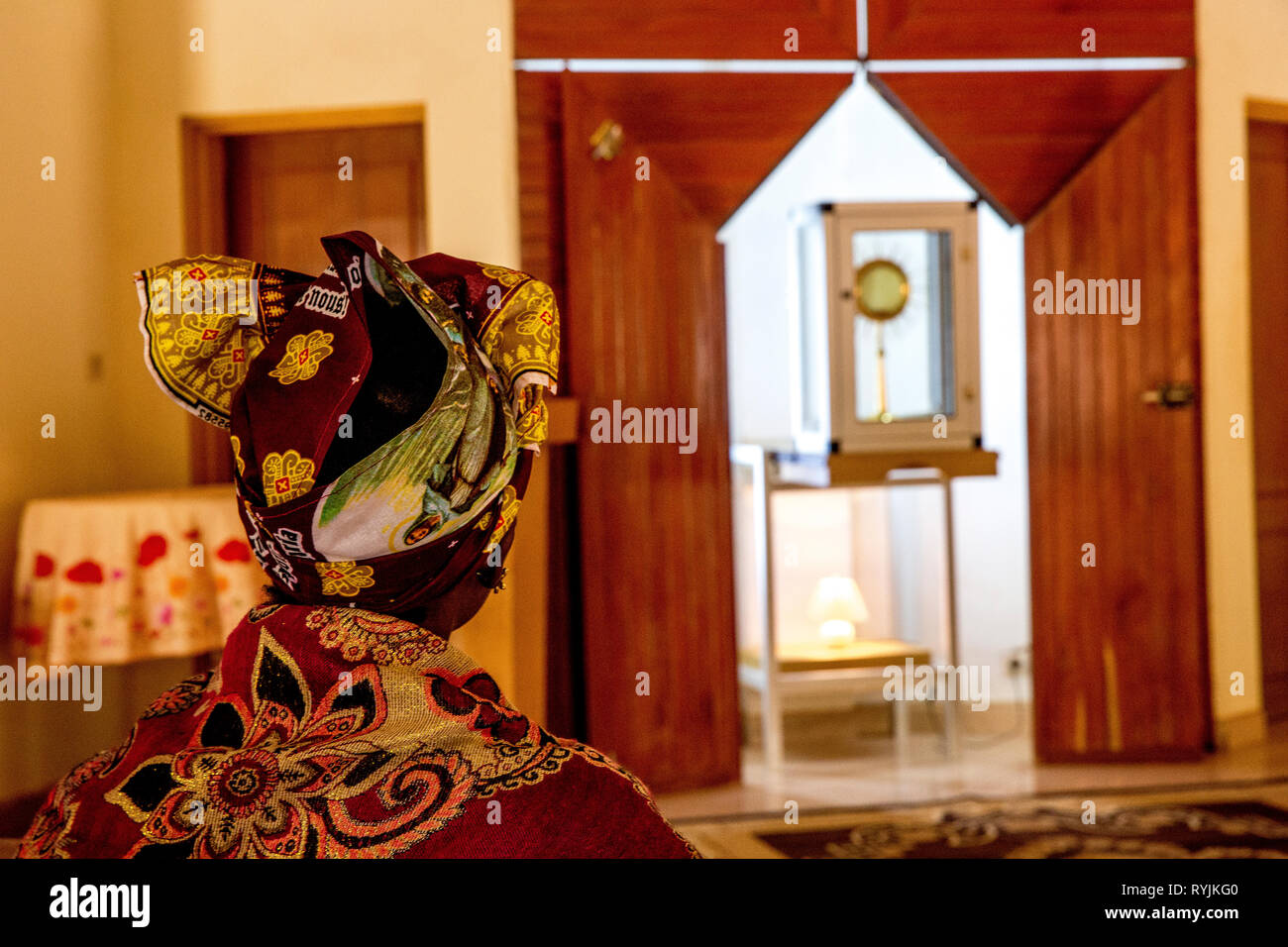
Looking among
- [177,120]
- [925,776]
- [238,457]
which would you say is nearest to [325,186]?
[177,120]

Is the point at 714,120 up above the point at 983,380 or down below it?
above

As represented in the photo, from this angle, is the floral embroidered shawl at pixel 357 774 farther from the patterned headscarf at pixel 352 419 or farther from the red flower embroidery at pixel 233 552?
the red flower embroidery at pixel 233 552

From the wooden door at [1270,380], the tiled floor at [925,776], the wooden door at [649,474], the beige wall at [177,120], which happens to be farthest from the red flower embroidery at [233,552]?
the wooden door at [1270,380]

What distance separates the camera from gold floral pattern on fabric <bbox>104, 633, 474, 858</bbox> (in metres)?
0.59

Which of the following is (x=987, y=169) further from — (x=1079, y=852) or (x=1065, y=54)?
(x=1079, y=852)

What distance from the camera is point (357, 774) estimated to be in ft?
1.95

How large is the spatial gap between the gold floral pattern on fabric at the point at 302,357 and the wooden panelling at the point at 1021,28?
3.01 meters

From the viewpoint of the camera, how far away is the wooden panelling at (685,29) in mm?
3137

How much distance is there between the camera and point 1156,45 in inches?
130

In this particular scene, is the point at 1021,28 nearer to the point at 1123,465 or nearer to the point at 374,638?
the point at 1123,465

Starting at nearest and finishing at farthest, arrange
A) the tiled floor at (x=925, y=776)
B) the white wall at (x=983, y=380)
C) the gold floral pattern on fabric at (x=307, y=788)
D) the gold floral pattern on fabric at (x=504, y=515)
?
the gold floral pattern on fabric at (x=307, y=788), the gold floral pattern on fabric at (x=504, y=515), the tiled floor at (x=925, y=776), the white wall at (x=983, y=380)

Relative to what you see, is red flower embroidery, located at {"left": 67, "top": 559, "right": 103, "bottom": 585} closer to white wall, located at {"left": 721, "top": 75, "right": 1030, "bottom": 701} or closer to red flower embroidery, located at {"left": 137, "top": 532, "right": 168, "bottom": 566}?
red flower embroidery, located at {"left": 137, "top": 532, "right": 168, "bottom": 566}

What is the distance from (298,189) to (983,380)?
224cm
